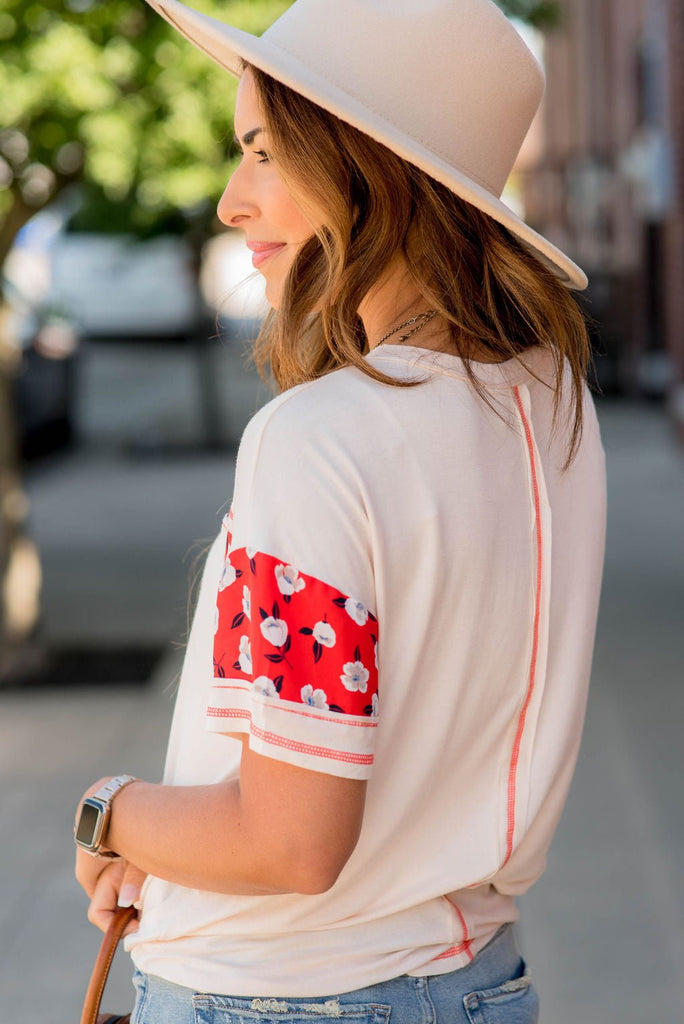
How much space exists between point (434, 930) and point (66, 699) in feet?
15.7

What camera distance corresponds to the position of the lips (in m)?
1.40

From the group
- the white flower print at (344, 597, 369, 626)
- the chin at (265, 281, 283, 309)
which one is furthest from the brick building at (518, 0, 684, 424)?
the white flower print at (344, 597, 369, 626)

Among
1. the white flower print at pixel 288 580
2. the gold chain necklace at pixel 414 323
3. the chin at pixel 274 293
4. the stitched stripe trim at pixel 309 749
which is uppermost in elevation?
the gold chain necklace at pixel 414 323

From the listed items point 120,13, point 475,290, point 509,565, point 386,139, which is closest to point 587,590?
point 509,565

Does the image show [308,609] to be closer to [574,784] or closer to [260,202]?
[260,202]

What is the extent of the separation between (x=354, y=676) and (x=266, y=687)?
8 centimetres

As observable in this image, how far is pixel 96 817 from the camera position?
1.31m

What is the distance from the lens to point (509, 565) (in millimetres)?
1260

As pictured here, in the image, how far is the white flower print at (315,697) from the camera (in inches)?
44.7

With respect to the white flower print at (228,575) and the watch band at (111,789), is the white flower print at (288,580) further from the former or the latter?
the watch band at (111,789)

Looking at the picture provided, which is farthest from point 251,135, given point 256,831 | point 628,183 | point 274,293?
point 628,183

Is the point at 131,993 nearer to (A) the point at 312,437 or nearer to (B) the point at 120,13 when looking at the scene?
(A) the point at 312,437

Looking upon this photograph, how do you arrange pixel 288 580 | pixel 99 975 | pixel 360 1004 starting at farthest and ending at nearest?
pixel 99 975
pixel 360 1004
pixel 288 580

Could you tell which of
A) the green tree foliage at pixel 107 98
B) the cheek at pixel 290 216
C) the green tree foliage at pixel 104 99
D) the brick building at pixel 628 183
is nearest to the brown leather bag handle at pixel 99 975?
the cheek at pixel 290 216
